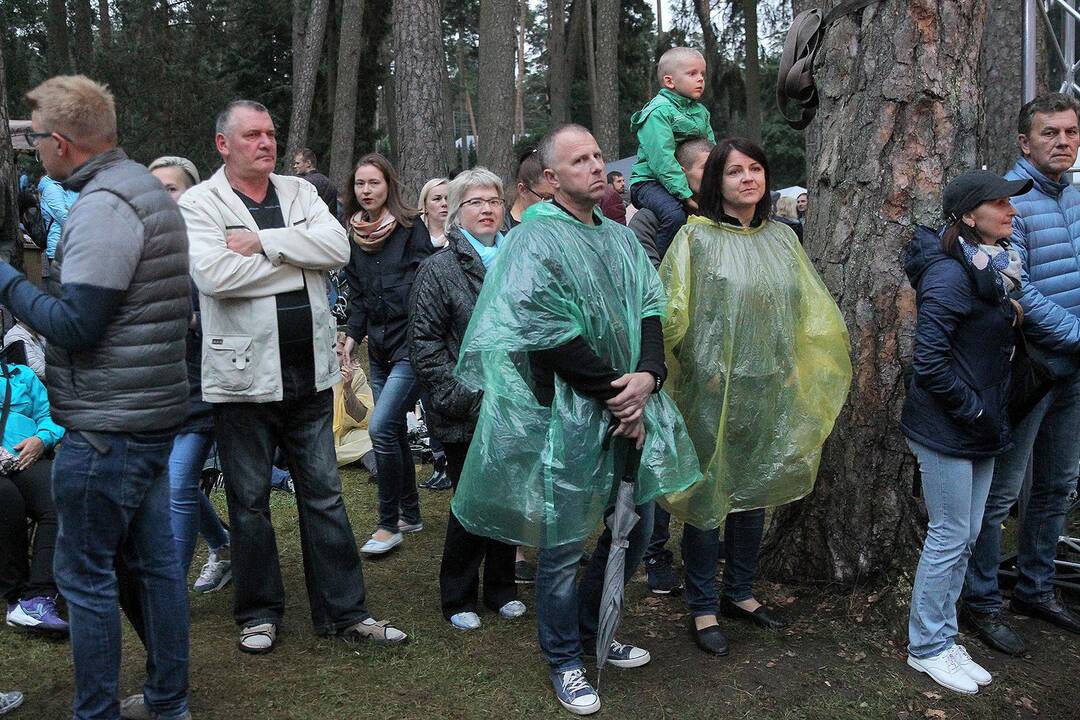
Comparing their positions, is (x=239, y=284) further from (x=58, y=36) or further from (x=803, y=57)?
(x=58, y=36)

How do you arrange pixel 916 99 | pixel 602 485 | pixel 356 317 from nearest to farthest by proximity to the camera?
pixel 602 485 → pixel 916 99 → pixel 356 317

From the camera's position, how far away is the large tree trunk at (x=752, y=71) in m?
21.1

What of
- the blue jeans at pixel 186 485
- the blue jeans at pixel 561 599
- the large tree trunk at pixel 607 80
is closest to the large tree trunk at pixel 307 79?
Result: the large tree trunk at pixel 607 80

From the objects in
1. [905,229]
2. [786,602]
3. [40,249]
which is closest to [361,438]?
[40,249]

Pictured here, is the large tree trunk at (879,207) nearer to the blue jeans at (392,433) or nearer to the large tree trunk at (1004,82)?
the blue jeans at (392,433)

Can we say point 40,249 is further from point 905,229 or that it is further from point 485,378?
point 905,229

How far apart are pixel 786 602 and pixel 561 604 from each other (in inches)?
49.4

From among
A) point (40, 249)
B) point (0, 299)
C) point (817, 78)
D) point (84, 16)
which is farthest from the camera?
point (84, 16)

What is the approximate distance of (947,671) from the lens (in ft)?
12.0

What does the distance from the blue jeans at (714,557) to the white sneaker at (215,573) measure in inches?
84.3

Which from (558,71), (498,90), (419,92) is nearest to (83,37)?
(558,71)

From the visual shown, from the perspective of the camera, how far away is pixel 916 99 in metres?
4.04

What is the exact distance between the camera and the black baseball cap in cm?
357

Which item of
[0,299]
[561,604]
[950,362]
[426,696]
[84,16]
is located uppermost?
[84,16]
